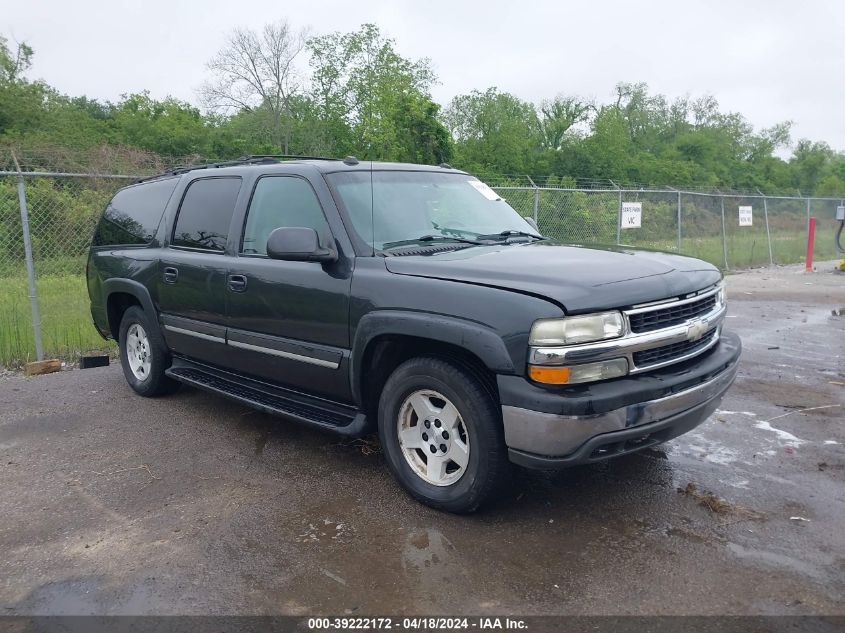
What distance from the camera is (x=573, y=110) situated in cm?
5541

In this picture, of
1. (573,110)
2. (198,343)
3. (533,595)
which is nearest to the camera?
(533,595)

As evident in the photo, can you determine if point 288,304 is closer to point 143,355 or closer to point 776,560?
point 143,355

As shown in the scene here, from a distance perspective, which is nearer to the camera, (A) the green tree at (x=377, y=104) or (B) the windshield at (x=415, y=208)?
(B) the windshield at (x=415, y=208)

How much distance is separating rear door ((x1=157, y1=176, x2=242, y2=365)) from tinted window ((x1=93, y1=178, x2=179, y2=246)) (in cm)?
37

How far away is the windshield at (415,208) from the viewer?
14.0ft

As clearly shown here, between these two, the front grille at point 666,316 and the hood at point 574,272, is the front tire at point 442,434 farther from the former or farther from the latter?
the front grille at point 666,316

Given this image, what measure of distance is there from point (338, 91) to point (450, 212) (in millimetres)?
35845

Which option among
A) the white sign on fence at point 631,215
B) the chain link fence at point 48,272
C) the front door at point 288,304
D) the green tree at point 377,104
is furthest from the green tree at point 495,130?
the front door at point 288,304

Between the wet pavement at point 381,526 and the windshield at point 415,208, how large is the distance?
1.52 metres

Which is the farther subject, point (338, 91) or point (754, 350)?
point (338, 91)

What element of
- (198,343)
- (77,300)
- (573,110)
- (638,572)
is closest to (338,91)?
(573,110)

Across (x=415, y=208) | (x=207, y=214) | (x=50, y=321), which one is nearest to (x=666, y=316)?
(x=415, y=208)

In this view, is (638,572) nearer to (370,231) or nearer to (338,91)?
(370,231)

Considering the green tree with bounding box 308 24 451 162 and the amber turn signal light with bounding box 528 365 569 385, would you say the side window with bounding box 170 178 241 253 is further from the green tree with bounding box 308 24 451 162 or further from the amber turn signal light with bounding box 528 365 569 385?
the green tree with bounding box 308 24 451 162
